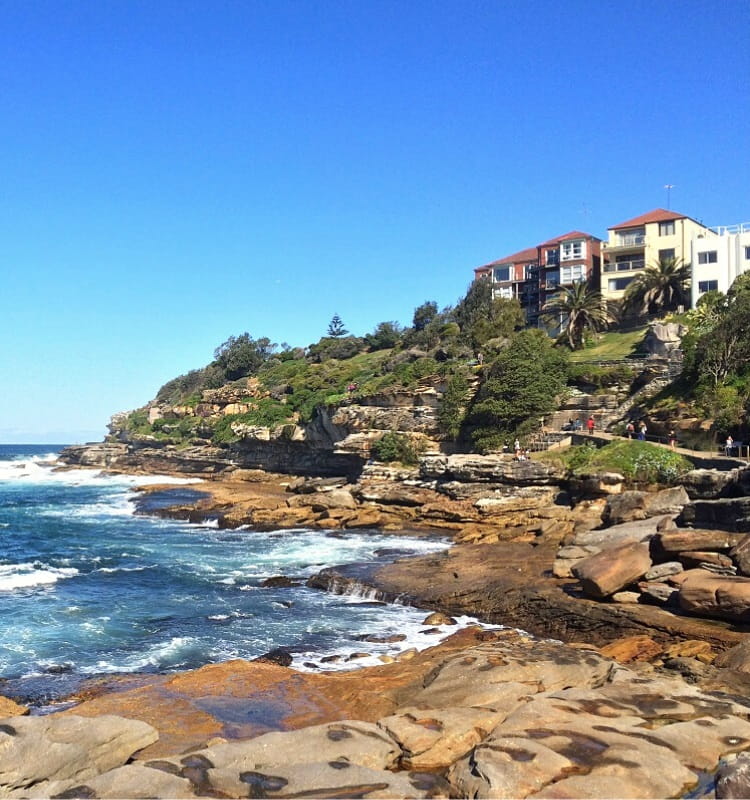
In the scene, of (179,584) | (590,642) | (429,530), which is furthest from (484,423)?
(590,642)

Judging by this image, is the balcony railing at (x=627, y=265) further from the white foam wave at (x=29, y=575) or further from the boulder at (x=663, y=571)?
the white foam wave at (x=29, y=575)

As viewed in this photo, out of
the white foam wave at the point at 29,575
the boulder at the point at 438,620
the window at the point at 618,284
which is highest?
the window at the point at 618,284

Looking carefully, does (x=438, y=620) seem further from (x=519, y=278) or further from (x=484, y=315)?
(x=519, y=278)

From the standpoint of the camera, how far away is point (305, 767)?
294 inches

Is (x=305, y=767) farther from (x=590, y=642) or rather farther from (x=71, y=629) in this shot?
(x=71, y=629)

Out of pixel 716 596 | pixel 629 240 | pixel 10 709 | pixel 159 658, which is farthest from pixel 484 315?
pixel 10 709

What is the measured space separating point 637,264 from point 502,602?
49832 millimetres

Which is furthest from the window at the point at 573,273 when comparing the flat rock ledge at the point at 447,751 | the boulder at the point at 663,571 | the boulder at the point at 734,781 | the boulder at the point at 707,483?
the boulder at the point at 734,781

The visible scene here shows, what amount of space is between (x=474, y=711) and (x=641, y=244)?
58195mm

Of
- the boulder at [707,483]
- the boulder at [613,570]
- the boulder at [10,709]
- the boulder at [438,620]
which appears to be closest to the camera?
the boulder at [10,709]

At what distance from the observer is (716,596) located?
47.8 feet

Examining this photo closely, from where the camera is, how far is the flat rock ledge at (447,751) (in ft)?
23.0

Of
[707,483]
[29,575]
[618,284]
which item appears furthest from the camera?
[618,284]

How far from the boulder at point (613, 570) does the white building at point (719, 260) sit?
126ft
